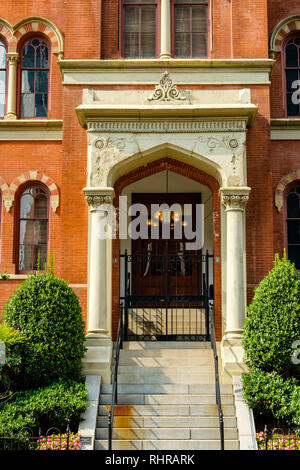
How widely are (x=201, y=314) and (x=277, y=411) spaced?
4.72 m

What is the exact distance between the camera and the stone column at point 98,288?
15.6 meters

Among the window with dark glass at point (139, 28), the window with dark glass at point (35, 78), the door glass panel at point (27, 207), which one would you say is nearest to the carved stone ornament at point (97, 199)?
the door glass panel at point (27, 207)

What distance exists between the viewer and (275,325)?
14.3 m

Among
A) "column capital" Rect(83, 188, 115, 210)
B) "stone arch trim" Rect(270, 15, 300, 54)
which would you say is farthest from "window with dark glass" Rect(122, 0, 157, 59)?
"column capital" Rect(83, 188, 115, 210)

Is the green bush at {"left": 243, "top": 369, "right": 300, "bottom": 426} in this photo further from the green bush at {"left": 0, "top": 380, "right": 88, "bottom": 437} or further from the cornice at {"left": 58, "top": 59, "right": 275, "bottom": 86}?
the cornice at {"left": 58, "top": 59, "right": 275, "bottom": 86}

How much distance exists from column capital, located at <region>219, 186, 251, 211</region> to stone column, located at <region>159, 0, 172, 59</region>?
412 centimetres

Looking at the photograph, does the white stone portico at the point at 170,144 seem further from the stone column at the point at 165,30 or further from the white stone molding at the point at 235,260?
the stone column at the point at 165,30

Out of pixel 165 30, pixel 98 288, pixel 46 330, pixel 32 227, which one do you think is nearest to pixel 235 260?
pixel 98 288

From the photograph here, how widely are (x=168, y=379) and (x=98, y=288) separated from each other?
2.56 meters

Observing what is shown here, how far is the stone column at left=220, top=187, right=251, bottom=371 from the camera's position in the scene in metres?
15.6

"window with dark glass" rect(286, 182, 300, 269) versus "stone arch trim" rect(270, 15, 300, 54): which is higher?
"stone arch trim" rect(270, 15, 300, 54)

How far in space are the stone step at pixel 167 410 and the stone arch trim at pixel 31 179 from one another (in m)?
6.47

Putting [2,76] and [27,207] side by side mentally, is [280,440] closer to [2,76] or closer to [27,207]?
[27,207]
